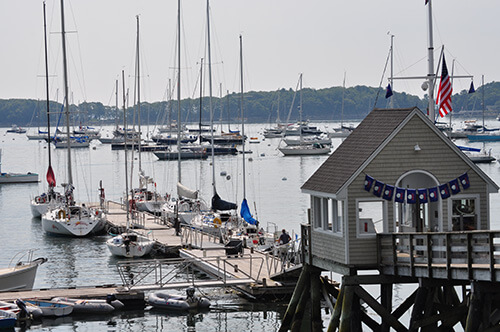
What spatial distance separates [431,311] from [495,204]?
58.6 meters

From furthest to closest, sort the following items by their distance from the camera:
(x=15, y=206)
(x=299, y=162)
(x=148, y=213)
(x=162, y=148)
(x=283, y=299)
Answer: (x=162, y=148) < (x=299, y=162) < (x=15, y=206) < (x=148, y=213) < (x=283, y=299)

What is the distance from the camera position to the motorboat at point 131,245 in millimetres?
50750

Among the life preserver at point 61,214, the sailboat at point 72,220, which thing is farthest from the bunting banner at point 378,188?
the life preserver at point 61,214

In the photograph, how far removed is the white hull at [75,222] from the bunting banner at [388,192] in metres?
39.3

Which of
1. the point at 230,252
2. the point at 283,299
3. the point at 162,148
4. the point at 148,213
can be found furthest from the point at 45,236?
the point at 162,148

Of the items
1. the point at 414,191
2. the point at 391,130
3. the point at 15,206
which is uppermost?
the point at 391,130

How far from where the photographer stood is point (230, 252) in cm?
4322

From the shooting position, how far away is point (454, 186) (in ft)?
83.0

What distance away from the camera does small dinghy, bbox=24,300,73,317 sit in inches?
1384

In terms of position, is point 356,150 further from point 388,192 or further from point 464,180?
point 464,180

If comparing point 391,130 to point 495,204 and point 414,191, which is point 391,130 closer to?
point 414,191

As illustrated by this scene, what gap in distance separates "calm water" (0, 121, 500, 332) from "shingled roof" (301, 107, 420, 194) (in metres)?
9.13

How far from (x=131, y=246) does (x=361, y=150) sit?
89.9ft

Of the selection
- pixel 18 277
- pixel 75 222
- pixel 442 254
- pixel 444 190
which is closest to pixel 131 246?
pixel 75 222
